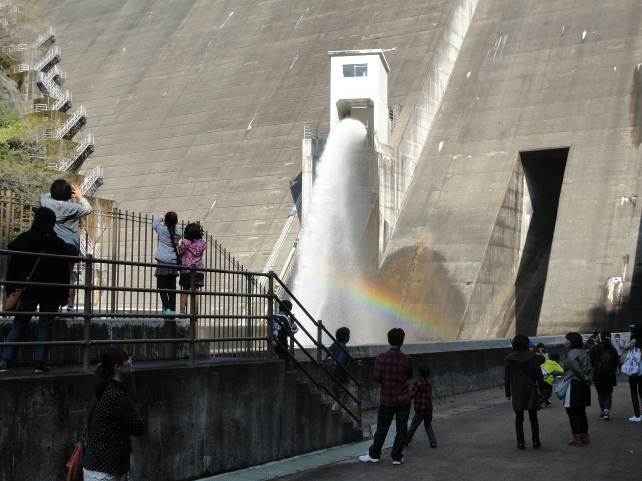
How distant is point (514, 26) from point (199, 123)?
Result: 46.1 feet

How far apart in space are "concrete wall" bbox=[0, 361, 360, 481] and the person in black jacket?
51cm

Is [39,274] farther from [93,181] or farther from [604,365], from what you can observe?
[93,181]

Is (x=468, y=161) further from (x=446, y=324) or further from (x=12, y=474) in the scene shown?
(x=12, y=474)

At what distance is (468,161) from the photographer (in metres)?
32.5

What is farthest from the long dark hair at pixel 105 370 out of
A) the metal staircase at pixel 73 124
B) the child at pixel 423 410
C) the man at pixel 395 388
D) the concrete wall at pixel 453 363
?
the metal staircase at pixel 73 124

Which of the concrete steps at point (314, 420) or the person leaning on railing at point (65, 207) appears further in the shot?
the concrete steps at point (314, 420)

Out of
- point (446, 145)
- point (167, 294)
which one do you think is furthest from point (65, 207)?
point (446, 145)

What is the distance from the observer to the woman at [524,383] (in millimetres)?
10867

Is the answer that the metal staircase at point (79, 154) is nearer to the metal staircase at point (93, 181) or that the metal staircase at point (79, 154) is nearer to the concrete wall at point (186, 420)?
the metal staircase at point (93, 181)

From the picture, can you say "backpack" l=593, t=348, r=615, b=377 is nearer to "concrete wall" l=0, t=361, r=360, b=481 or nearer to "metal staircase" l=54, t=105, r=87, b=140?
"concrete wall" l=0, t=361, r=360, b=481

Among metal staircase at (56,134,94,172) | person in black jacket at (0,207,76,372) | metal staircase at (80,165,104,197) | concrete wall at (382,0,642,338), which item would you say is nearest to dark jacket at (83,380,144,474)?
person in black jacket at (0,207,76,372)

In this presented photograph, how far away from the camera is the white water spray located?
30.7m

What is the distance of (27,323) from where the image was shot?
809 cm

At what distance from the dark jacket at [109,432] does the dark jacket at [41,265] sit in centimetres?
231
